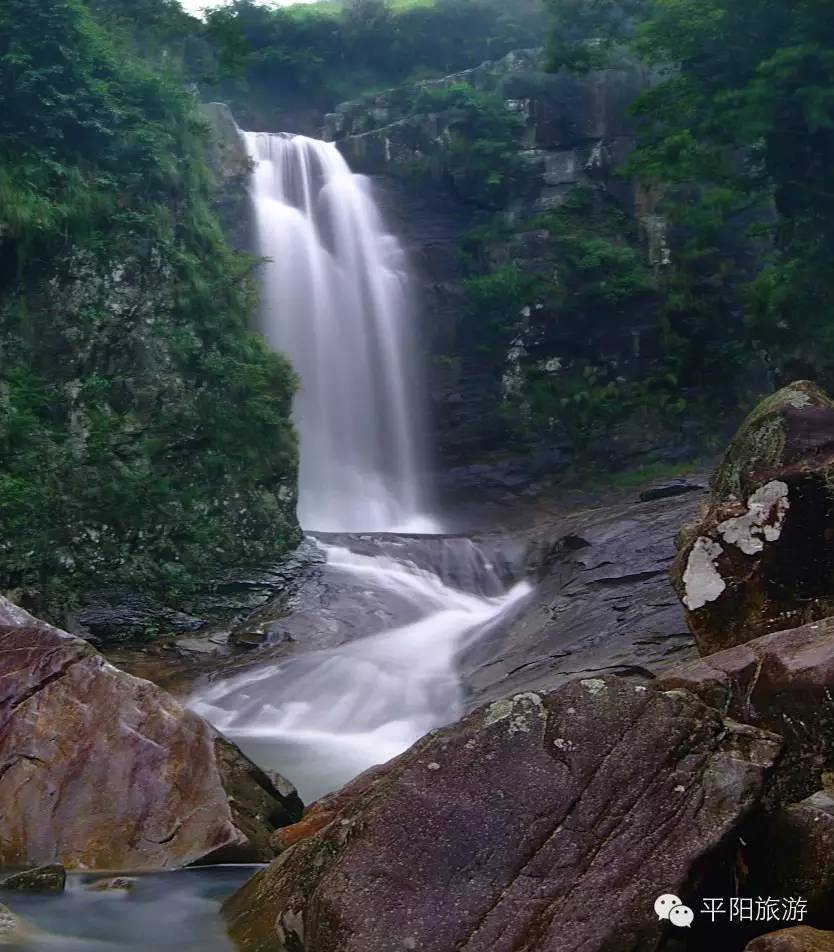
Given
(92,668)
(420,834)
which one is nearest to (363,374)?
(92,668)

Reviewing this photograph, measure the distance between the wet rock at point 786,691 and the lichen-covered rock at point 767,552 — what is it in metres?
1.56

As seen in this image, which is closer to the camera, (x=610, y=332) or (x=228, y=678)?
(x=228, y=678)

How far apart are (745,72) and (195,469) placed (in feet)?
31.5

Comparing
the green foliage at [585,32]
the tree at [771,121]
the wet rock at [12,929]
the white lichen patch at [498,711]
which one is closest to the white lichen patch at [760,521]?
the white lichen patch at [498,711]

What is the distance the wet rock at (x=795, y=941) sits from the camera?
3.62 meters

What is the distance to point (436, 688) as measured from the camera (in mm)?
10656

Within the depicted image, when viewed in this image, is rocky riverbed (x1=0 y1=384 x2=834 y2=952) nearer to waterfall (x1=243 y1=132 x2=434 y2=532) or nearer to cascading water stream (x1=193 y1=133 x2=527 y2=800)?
cascading water stream (x1=193 y1=133 x2=527 y2=800)

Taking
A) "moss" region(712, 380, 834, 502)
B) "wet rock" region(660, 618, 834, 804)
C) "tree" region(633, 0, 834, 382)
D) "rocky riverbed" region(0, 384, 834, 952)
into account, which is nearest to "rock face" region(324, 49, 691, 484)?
"tree" region(633, 0, 834, 382)

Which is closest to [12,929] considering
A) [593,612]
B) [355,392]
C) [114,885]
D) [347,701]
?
[114,885]

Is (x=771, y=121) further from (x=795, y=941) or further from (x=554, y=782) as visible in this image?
(x=795, y=941)

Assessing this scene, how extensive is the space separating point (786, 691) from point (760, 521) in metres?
2.48

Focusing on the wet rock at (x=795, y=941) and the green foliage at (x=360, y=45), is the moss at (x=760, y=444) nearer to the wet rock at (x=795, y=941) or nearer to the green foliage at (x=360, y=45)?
the wet rock at (x=795, y=941)

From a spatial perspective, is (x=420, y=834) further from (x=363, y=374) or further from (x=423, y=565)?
(x=363, y=374)

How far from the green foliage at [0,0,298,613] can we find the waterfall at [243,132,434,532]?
4.95 m
